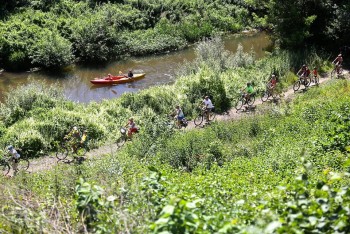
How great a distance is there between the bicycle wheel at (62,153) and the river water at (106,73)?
10.4 meters

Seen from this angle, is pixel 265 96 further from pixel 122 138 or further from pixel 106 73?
pixel 106 73

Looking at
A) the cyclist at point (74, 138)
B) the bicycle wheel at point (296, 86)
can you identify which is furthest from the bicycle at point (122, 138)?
the bicycle wheel at point (296, 86)

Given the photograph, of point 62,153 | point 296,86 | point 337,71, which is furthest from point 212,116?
point 337,71

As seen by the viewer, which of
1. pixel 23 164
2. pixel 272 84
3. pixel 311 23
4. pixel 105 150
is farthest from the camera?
pixel 311 23

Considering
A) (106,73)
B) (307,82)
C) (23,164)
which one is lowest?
(106,73)

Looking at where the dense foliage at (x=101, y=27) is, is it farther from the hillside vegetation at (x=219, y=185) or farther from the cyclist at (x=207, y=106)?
the hillside vegetation at (x=219, y=185)

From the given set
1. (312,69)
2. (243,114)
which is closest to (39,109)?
(243,114)

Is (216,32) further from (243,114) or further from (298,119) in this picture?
(298,119)

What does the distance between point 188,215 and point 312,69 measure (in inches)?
1012

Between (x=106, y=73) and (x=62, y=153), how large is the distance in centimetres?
1668

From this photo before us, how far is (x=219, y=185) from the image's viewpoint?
9281 mm

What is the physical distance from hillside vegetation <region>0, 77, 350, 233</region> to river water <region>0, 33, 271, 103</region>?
39.4 feet

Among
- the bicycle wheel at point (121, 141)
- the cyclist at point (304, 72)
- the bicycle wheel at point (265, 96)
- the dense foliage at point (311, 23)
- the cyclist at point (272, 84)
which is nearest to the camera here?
the bicycle wheel at point (121, 141)

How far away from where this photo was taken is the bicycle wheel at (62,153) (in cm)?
2028
